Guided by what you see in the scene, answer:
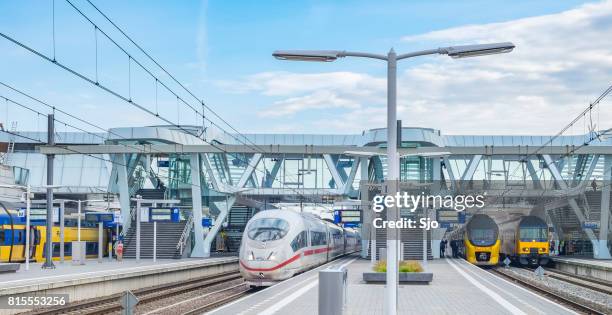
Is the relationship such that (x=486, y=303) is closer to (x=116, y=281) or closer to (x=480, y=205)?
(x=116, y=281)

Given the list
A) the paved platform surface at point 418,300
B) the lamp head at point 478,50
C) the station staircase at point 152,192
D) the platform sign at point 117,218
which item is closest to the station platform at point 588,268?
the paved platform surface at point 418,300

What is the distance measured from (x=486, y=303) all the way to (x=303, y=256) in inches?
592

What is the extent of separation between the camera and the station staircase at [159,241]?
172 feet

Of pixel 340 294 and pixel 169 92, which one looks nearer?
pixel 340 294

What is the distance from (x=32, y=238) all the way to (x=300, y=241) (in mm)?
17920

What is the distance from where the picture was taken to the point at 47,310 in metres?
23.0

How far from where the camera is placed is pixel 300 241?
36688mm

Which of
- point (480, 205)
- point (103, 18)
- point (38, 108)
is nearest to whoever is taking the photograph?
point (103, 18)

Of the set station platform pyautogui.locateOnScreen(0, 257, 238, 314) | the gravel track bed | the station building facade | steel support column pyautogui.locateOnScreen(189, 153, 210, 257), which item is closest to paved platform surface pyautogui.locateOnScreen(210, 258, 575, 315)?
the gravel track bed

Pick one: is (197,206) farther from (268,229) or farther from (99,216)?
(268,229)

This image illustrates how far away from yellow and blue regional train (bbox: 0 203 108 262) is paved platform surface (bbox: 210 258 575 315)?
1853cm

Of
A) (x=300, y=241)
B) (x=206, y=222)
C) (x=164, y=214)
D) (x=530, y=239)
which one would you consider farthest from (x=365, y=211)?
(x=300, y=241)

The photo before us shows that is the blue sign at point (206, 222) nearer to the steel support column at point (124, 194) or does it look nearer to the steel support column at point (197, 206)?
the steel support column at point (197, 206)

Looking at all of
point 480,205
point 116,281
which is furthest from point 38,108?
point 480,205
